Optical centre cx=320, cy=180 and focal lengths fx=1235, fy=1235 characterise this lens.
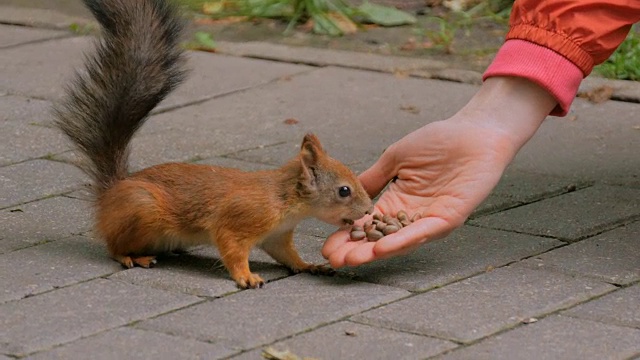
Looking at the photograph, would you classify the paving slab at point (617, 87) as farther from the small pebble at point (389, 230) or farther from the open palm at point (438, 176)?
the small pebble at point (389, 230)

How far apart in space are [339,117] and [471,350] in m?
2.60

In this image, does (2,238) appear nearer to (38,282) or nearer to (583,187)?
(38,282)

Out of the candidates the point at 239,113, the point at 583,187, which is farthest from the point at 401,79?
the point at 583,187

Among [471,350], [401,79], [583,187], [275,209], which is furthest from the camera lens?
[401,79]

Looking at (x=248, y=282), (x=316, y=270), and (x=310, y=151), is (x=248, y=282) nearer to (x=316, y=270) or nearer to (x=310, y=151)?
(x=316, y=270)

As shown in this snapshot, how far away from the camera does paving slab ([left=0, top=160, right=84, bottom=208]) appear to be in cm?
420

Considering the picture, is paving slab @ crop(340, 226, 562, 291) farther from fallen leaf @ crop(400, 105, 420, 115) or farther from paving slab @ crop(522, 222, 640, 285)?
fallen leaf @ crop(400, 105, 420, 115)

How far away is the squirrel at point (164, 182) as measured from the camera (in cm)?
335

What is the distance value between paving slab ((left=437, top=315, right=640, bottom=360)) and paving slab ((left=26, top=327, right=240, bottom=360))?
1.80 feet

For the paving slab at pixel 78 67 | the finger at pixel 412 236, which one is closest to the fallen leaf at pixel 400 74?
the paving slab at pixel 78 67

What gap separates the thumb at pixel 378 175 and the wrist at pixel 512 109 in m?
0.24

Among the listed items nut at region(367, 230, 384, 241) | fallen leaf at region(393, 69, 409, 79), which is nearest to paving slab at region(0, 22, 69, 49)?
fallen leaf at region(393, 69, 409, 79)

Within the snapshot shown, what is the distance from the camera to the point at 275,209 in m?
3.34

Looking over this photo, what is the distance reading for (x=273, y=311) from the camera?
311 centimetres
